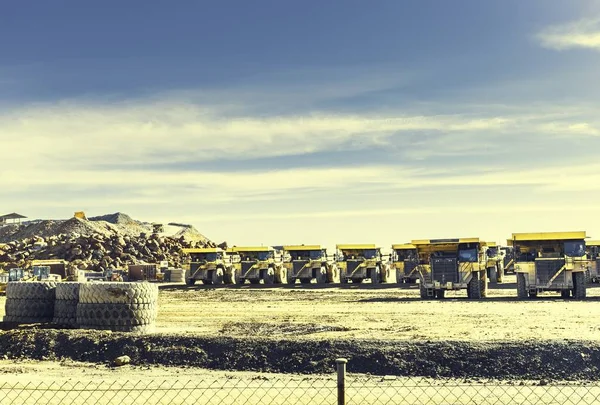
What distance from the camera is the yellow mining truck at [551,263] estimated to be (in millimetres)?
23875

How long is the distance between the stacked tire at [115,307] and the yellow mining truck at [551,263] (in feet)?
47.5

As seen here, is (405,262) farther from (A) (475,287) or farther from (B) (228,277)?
(A) (475,287)

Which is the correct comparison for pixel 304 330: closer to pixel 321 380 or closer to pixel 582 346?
pixel 321 380

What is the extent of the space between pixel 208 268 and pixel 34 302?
23188 mm

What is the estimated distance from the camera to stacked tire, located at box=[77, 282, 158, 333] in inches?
578

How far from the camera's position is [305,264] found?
3831 centimetres

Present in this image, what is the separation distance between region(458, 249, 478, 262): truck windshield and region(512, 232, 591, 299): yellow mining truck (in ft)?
4.73

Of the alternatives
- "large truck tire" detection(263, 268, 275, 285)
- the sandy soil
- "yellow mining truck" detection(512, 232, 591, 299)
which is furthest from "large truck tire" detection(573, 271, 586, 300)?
"large truck tire" detection(263, 268, 275, 285)

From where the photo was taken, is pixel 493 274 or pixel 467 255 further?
pixel 493 274

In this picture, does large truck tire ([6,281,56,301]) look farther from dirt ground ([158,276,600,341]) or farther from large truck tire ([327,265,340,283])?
large truck tire ([327,265,340,283])

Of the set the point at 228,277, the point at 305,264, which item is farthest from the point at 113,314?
the point at 228,277

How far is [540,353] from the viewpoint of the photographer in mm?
11523

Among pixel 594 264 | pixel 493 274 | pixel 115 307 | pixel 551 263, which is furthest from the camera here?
pixel 493 274

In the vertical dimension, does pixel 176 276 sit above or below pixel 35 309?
above
